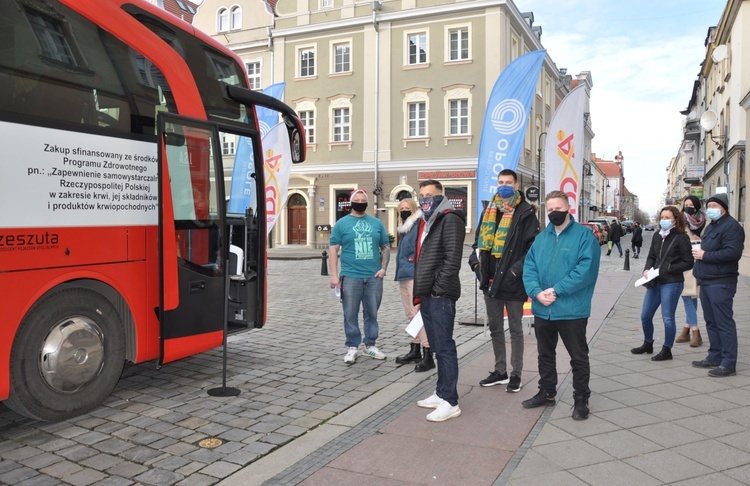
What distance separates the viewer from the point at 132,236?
5.42 m

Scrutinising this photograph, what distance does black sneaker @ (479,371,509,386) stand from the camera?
5.88 m

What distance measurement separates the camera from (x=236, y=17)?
37.7 m

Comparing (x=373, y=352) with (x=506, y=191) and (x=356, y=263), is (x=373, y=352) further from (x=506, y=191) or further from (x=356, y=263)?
(x=506, y=191)

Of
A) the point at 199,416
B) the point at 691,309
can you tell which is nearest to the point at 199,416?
the point at 199,416

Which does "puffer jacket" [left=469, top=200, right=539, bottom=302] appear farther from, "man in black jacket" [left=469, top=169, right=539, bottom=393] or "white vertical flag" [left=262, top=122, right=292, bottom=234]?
"white vertical flag" [left=262, top=122, right=292, bottom=234]

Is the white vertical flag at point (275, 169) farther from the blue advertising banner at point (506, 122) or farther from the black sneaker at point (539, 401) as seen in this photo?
the black sneaker at point (539, 401)

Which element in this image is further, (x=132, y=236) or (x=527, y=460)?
(x=132, y=236)

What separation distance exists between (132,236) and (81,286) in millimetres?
661

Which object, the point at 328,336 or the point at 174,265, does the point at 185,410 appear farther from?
the point at 328,336

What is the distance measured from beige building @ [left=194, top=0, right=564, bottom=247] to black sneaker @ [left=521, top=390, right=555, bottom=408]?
25884 millimetres

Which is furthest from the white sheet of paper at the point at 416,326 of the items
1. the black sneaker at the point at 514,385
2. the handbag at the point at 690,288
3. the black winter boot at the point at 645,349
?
the handbag at the point at 690,288

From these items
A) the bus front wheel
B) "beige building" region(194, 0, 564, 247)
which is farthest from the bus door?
"beige building" region(194, 0, 564, 247)

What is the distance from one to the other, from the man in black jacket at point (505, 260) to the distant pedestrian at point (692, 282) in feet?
8.55

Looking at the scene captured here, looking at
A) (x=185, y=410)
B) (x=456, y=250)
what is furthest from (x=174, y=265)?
(x=456, y=250)
